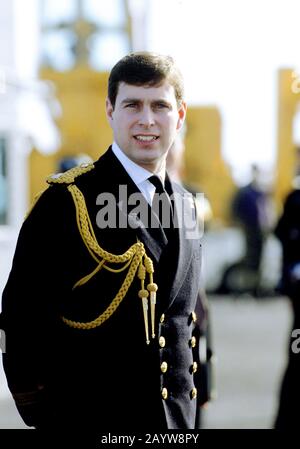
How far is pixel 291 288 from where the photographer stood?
532cm

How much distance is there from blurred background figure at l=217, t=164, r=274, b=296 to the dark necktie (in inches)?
350

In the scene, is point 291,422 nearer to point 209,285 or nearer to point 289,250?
point 289,250

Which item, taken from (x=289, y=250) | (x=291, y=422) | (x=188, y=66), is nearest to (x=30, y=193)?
(x=289, y=250)

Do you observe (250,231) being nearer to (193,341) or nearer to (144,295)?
(193,341)

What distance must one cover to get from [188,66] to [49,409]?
39.1 inches

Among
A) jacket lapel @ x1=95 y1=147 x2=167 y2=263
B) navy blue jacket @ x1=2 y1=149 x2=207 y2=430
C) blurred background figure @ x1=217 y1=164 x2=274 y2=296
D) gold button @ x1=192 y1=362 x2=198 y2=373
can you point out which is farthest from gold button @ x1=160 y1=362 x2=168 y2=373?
blurred background figure @ x1=217 y1=164 x2=274 y2=296

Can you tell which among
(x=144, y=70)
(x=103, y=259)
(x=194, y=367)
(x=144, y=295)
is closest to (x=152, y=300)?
(x=144, y=295)

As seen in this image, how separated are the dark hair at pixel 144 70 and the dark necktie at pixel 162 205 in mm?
248

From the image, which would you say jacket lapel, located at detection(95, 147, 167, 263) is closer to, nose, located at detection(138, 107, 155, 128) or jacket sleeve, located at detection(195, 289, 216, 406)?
nose, located at detection(138, 107, 155, 128)

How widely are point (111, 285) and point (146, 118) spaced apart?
423 millimetres

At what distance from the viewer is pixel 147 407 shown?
8.85 ft

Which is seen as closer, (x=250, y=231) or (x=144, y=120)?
(x=144, y=120)

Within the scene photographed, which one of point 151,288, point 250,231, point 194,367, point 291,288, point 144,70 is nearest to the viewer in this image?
point 144,70

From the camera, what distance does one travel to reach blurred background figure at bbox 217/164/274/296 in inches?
481
